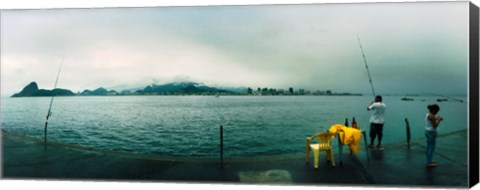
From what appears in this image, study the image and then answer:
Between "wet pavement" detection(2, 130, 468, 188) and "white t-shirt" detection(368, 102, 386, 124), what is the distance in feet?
2.16

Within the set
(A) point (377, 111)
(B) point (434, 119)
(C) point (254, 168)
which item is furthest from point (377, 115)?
(C) point (254, 168)

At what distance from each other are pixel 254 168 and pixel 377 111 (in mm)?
2782

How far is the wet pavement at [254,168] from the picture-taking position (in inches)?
263

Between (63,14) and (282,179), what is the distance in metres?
5.46

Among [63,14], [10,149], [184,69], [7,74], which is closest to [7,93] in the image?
[7,74]

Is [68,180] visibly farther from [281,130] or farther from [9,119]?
[281,130]

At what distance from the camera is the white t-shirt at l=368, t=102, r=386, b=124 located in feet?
25.8

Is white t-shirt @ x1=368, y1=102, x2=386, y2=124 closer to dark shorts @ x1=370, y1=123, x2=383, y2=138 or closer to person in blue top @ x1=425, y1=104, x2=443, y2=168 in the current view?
dark shorts @ x1=370, y1=123, x2=383, y2=138

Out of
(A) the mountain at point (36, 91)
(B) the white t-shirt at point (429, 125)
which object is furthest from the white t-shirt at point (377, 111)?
(A) the mountain at point (36, 91)

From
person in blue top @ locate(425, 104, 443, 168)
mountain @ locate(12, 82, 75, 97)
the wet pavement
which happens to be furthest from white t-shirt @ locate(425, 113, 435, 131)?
mountain @ locate(12, 82, 75, 97)

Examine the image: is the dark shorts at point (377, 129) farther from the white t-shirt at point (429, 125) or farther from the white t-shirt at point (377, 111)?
the white t-shirt at point (429, 125)

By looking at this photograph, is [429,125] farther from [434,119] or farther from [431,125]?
[434,119]

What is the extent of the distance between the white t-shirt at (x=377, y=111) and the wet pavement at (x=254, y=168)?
0.66 metres

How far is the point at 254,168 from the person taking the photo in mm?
7371
